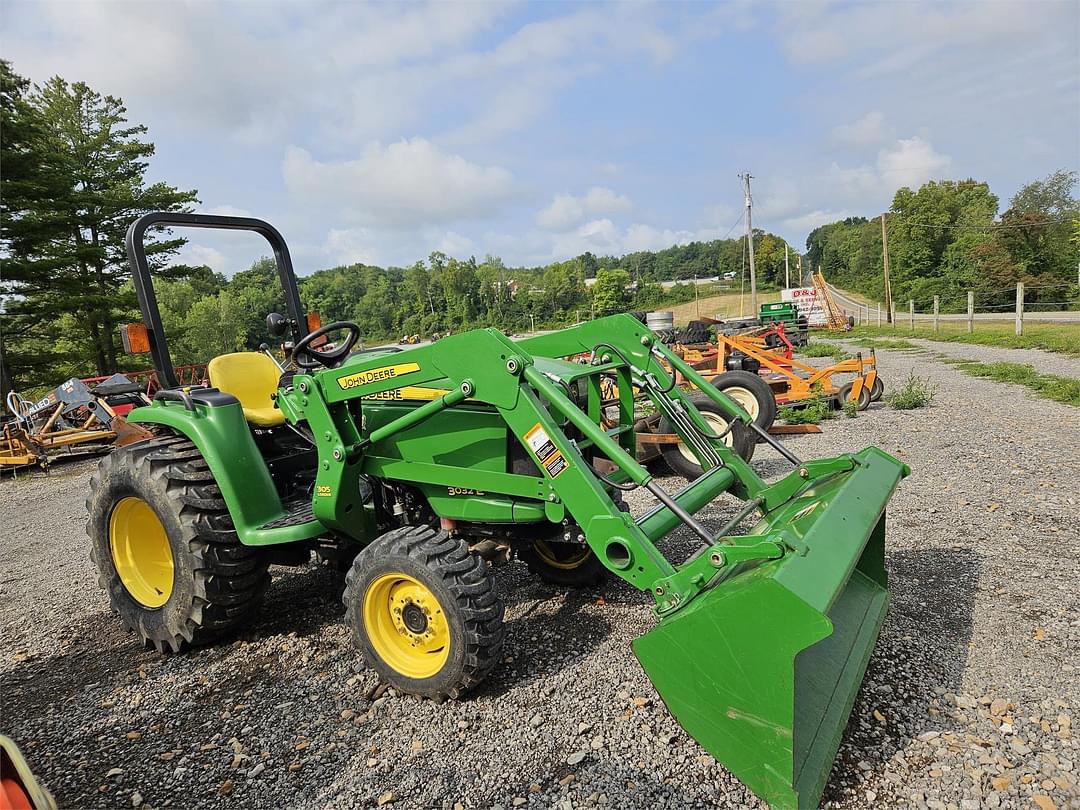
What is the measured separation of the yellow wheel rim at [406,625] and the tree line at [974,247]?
29535mm

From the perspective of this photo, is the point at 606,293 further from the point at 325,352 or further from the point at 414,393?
Answer: the point at 414,393

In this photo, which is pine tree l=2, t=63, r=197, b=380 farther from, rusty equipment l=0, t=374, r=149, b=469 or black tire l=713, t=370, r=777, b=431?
black tire l=713, t=370, r=777, b=431

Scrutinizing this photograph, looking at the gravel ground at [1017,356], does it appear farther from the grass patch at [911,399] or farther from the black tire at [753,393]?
the black tire at [753,393]

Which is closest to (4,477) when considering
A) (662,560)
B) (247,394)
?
(247,394)

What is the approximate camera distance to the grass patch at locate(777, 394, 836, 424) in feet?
29.6

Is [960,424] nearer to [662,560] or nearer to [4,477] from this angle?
[662,560]

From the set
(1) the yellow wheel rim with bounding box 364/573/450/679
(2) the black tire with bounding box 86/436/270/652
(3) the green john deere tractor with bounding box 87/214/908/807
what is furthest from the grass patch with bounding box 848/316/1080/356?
(2) the black tire with bounding box 86/436/270/652

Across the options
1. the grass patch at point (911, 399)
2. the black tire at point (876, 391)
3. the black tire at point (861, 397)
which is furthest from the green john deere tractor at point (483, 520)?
the black tire at point (876, 391)

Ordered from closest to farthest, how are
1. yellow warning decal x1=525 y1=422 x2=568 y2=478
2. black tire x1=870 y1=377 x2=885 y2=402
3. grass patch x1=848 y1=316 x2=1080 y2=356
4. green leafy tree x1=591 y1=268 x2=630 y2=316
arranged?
yellow warning decal x1=525 y1=422 x2=568 y2=478 → black tire x1=870 y1=377 x2=885 y2=402 → grass patch x1=848 y1=316 x2=1080 y2=356 → green leafy tree x1=591 y1=268 x2=630 y2=316

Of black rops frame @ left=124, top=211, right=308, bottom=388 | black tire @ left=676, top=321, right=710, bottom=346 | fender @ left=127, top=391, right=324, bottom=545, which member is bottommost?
black tire @ left=676, top=321, right=710, bottom=346

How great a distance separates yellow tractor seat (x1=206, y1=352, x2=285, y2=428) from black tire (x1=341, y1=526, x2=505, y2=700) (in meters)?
1.47

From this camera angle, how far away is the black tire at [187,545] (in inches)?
133

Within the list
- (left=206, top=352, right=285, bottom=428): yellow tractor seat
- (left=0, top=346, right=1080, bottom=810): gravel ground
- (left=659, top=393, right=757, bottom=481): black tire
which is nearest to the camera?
(left=0, top=346, right=1080, bottom=810): gravel ground

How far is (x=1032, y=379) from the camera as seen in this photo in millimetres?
10758
